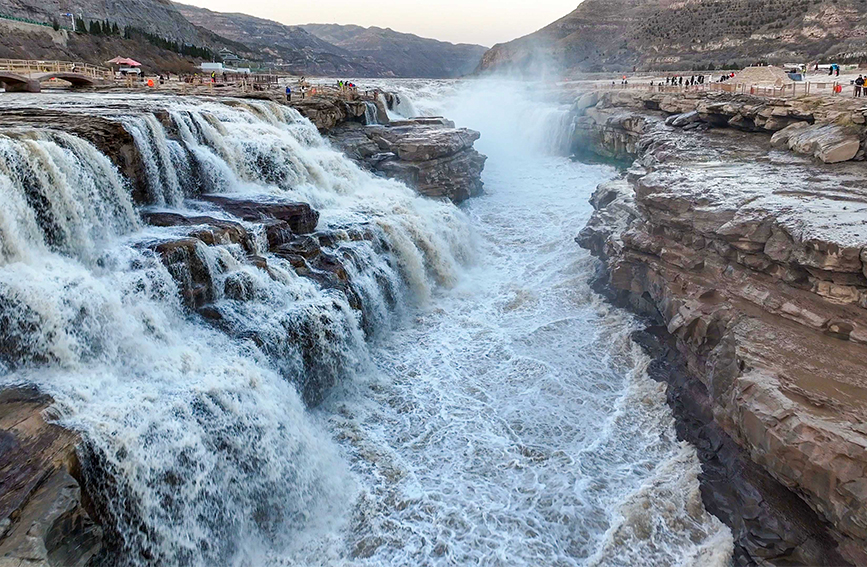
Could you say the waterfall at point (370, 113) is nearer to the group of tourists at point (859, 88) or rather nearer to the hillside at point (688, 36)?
the group of tourists at point (859, 88)

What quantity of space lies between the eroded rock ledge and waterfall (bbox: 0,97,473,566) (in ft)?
15.4

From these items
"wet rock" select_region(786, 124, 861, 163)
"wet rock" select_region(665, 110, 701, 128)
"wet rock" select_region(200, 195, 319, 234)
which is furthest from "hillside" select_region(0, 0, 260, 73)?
"wet rock" select_region(786, 124, 861, 163)

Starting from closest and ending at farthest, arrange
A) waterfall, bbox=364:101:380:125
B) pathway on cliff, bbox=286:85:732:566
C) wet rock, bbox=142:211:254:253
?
pathway on cliff, bbox=286:85:732:566 < wet rock, bbox=142:211:254:253 < waterfall, bbox=364:101:380:125

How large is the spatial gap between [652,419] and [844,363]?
2.67 m

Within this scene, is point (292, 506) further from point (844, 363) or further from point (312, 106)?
point (312, 106)

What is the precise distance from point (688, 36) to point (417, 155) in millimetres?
47326

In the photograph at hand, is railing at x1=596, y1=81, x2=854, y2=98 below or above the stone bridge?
above

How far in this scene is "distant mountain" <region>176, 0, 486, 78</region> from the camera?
7656 centimetres

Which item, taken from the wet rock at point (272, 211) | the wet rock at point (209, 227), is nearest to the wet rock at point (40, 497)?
the wet rock at point (209, 227)

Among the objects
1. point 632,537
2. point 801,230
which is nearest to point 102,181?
point 632,537

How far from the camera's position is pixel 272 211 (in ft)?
35.0

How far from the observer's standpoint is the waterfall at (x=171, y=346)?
566 centimetres

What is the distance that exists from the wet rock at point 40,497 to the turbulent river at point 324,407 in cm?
28

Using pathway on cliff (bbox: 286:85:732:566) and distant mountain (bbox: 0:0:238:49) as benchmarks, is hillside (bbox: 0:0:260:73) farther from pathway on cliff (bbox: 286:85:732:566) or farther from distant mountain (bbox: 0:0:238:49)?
pathway on cliff (bbox: 286:85:732:566)
